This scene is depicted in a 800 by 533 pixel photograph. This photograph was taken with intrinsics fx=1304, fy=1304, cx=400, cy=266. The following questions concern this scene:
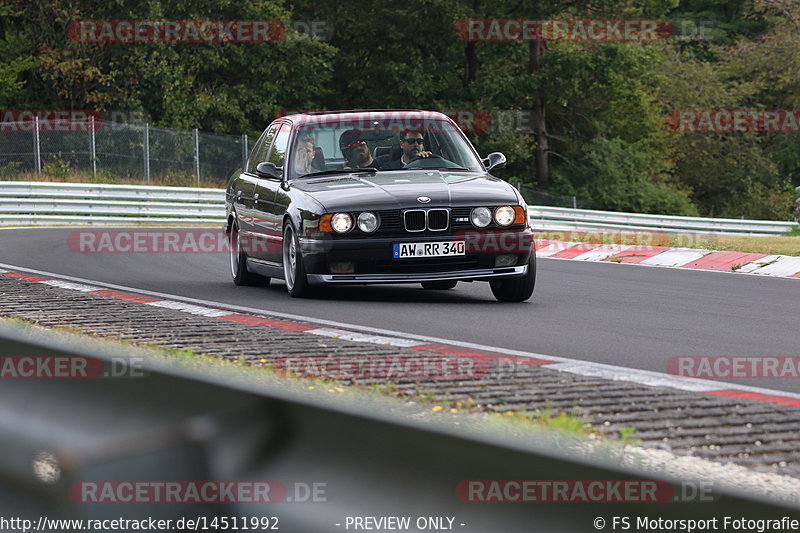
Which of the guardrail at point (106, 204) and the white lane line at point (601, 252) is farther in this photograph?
the guardrail at point (106, 204)

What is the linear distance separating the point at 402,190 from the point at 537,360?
3.81m

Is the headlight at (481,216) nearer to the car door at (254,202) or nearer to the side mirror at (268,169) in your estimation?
the side mirror at (268,169)

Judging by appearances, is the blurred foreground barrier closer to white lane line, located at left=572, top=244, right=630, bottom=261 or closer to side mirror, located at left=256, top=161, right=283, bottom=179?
side mirror, located at left=256, top=161, right=283, bottom=179

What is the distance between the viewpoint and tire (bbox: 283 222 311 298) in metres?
11.0

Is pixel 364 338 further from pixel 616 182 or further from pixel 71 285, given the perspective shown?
pixel 616 182

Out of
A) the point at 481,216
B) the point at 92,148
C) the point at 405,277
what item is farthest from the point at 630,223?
the point at 405,277

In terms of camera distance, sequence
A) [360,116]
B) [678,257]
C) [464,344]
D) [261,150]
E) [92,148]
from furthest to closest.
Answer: [92,148] → [678,257] → [261,150] → [360,116] → [464,344]

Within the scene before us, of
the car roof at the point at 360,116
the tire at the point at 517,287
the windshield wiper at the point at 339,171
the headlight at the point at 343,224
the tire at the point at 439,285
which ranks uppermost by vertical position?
the car roof at the point at 360,116

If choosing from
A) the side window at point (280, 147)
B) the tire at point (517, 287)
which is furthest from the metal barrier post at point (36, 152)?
the tire at point (517, 287)

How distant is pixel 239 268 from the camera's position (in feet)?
42.5

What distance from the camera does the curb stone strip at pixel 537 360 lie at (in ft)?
20.2

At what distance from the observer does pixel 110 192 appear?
29312mm

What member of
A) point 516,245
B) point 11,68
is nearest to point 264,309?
point 516,245

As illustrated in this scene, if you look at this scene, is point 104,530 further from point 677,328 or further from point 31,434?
point 677,328
